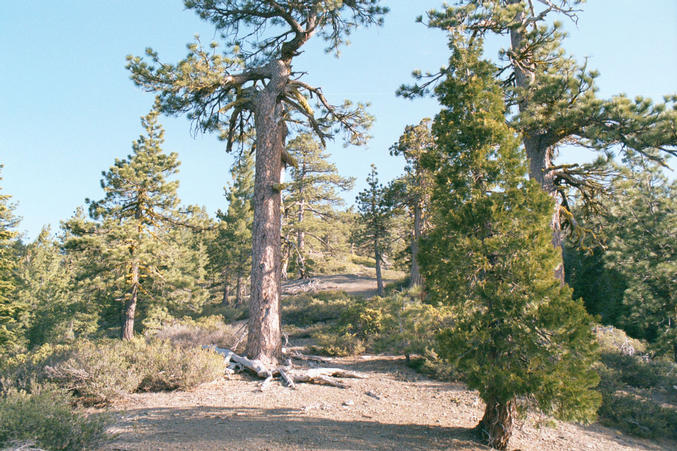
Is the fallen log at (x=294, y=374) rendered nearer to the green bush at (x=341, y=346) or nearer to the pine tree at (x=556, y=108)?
the green bush at (x=341, y=346)

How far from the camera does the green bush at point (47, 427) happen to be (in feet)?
11.1

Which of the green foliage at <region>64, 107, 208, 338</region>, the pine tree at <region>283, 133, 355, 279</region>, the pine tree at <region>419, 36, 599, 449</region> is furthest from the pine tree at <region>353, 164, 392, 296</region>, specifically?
the pine tree at <region>419, 36, 599, 449</region>

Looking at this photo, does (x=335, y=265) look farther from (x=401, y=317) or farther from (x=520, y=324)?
(x=520, y=324)

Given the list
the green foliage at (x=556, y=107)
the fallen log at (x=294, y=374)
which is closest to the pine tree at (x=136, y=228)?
the fallen log at (x=294, y=374)

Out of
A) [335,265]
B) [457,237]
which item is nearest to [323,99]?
[457,237]

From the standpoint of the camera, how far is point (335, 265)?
3806cm

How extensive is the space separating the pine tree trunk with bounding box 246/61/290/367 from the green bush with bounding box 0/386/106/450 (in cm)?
495

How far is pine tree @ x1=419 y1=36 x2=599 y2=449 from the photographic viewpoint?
14.4ft

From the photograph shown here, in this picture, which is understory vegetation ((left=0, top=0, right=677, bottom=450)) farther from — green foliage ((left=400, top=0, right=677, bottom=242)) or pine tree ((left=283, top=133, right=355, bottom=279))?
pine tree ((left=283, top=133, right=355, bottom=279))

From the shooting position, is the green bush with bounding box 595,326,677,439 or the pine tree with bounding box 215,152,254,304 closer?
the green bush with bounding box 595,326,677,439

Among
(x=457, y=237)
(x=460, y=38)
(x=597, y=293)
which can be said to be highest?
(x=460, y=38)

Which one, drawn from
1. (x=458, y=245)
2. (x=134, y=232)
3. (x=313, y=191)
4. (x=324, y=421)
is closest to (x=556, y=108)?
(x=458, y=245)

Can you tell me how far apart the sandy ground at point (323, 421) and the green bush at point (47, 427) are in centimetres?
37

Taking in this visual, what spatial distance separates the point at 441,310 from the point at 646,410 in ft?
14.1
